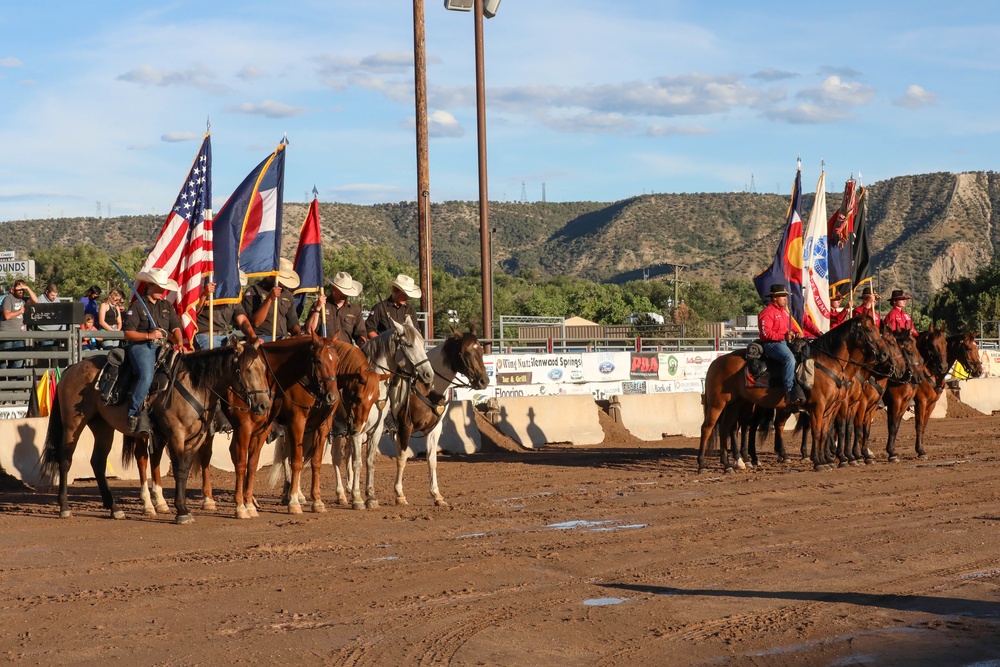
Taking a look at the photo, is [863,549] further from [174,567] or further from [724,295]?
[724,295]

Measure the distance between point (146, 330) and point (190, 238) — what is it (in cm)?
280

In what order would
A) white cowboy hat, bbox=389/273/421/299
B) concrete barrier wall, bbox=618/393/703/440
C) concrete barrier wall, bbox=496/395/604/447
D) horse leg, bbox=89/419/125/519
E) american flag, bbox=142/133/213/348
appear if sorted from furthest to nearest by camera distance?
concrete barrier wall, bbox=618/393/703/440
concrete barrier wall, bbox=496/395/604/447
white cowboy hat, bbox=389/273/421/299
american flag, bbox=142/133/213/348
horse leg, bbox=89/419/125/519

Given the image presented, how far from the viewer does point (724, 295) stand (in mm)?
98062

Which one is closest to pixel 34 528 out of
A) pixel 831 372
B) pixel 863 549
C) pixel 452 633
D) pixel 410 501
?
pixel 410 501

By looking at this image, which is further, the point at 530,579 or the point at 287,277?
the point at 287,277

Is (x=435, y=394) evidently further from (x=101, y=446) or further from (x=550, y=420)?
(x=550, y=420)

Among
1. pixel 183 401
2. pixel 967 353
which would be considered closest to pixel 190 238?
pixel 183 401

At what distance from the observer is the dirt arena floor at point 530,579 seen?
7.51m

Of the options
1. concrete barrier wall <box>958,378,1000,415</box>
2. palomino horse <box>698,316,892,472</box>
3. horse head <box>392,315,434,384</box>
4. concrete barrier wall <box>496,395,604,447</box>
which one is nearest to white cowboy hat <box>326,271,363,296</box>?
horse head <box>392,315,434,384</box>

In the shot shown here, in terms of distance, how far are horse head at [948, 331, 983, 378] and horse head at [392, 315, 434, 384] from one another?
1111 centimetres

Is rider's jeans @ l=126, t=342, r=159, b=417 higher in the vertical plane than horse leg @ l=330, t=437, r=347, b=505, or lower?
higher

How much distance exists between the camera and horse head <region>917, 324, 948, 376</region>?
20562 mm

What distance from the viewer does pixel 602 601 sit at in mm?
8781

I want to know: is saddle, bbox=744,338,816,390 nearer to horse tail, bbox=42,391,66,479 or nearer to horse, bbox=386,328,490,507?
horse, bbox=386,328,490,507
